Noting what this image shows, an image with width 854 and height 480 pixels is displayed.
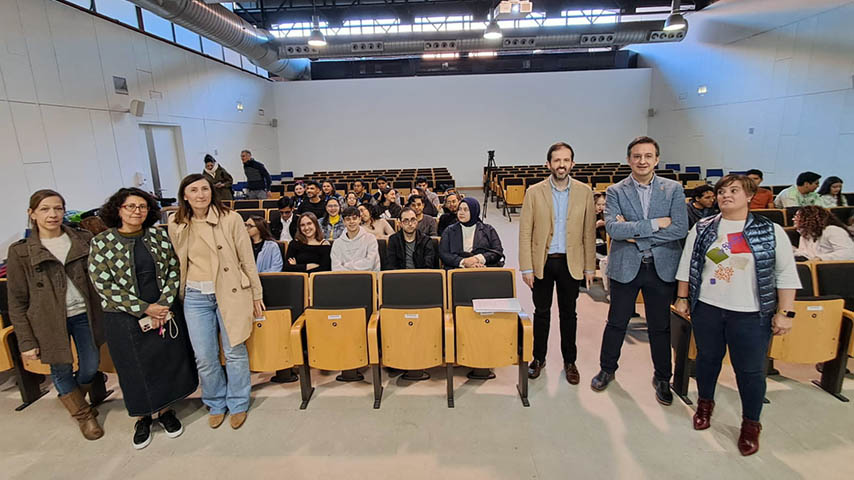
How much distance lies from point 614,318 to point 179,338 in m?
2.68

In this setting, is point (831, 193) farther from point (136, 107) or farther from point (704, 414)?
point (136, 107)

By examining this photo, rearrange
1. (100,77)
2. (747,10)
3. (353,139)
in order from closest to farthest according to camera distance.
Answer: (100,77)
(747,10)
(353,139)

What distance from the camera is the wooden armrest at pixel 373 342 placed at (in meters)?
2.45

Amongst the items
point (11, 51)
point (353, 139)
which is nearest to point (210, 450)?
point (11, 51)

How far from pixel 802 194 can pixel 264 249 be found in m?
6.40

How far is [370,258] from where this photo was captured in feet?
10.6

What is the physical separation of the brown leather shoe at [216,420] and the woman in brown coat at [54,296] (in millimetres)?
620

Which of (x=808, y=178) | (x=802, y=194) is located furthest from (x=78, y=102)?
(x=802, y=194)

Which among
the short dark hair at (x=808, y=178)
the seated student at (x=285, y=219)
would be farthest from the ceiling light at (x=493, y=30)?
the seated student at (x=285, y=219)

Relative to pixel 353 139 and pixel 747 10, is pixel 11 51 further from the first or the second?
pixel 747 10

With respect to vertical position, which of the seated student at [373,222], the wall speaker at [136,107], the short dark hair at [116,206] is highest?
the wall speaker at [136,107]

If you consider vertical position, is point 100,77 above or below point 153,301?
above

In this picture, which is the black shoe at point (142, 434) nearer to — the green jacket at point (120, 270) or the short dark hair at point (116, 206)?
the green jacket at point (120, 270)

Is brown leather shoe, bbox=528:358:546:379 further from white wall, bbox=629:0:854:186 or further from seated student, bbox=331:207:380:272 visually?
white wall, bbox=629:0:854:186
